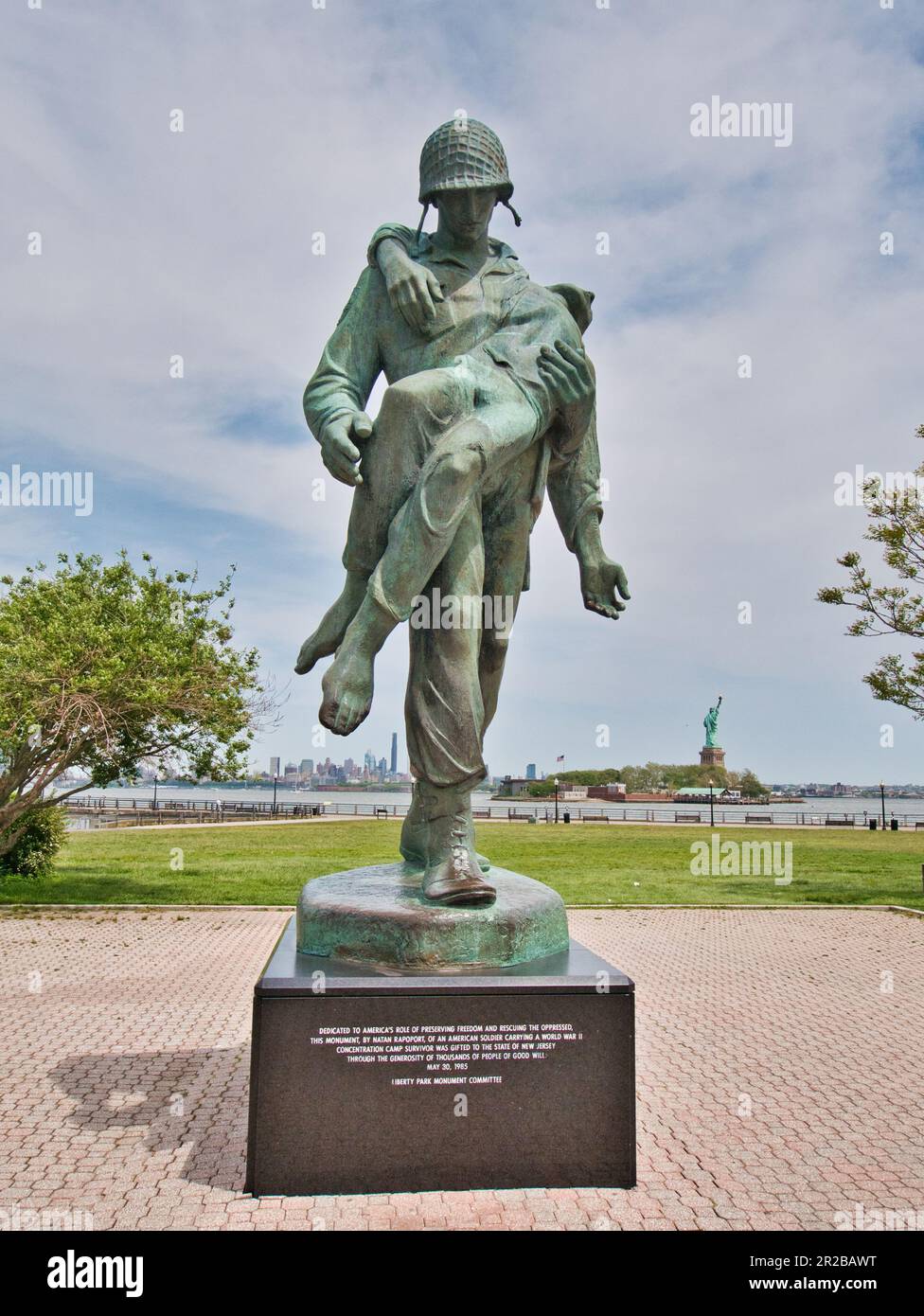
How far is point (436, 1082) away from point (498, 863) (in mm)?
15199

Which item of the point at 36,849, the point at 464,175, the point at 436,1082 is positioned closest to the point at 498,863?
the point at 36,849

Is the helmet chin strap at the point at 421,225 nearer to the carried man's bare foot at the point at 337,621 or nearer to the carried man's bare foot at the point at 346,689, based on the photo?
the carried man's bare foot at the point at 337,621

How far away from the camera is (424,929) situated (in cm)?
392

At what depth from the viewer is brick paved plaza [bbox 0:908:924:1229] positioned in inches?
144

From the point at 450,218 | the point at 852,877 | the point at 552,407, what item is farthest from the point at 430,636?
the point at 852,877

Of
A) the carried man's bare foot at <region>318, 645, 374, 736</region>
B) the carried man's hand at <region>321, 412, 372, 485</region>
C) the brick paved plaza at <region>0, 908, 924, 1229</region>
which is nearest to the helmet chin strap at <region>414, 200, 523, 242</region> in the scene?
the carried man's hand at <region>321, 412, 372, 485</region>

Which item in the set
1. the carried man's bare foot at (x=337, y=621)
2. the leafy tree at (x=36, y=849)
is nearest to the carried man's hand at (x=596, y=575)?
the carried man's bare foot at (x=337, y=621)

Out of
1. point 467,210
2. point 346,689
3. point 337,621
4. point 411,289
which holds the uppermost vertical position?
Result: point 467,210

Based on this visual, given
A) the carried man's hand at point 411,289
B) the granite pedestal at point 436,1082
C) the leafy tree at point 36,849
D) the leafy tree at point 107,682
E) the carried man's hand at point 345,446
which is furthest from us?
the leafy tree at point 36,849

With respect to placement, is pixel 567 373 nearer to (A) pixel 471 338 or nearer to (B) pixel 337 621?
(A) pixel 471 338

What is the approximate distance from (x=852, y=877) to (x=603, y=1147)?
1594 cm

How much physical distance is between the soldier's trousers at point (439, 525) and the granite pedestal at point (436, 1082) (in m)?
1.00

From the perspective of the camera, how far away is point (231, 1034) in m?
6.63

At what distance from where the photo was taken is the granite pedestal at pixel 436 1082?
3.65 m
